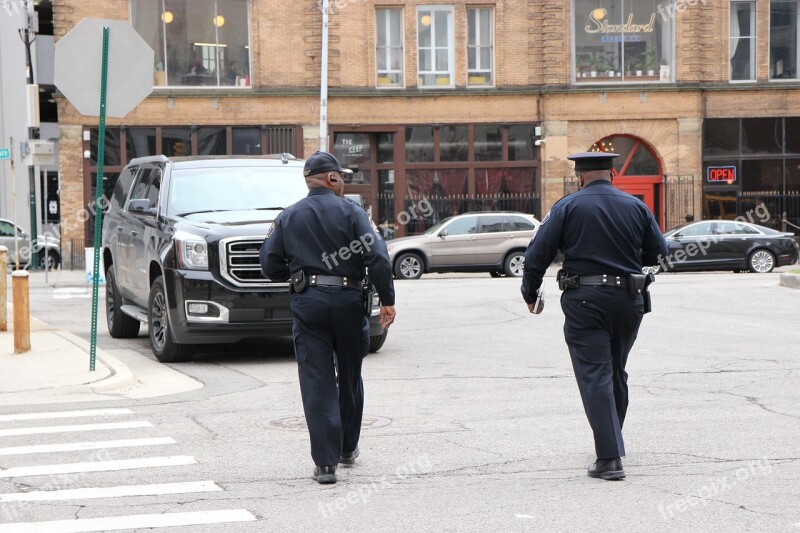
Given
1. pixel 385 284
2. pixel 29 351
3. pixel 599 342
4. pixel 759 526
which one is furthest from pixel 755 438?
pixel 29 351

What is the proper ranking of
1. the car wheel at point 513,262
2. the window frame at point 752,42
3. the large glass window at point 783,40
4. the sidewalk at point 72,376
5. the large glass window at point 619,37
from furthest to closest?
the large glass window at point 783,40 < the window frame at point 752,42 < the large glass window at point 619,37 < the car wheel at point 513,262 < the sidewalk at point 72,376

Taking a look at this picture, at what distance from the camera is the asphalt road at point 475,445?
600cm

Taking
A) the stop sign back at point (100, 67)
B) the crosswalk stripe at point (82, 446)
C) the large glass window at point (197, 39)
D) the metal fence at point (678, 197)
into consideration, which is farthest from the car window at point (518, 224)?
the crosswalk stripe at point (82, 446)

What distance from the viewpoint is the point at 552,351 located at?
1303 cm

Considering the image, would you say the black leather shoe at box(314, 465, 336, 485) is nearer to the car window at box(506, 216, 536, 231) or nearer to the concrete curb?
the concrete curb

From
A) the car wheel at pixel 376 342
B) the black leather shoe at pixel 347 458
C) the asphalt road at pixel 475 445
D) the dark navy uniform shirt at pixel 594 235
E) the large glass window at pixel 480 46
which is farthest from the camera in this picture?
the large glass window at pixel 480 46

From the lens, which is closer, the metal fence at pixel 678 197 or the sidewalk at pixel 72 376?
the sidewalk at pixel 72 376

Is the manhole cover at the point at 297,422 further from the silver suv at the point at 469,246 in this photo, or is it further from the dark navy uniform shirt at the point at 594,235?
the silver suv at the point at 469,246

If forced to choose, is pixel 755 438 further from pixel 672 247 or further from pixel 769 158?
pixel 769 158

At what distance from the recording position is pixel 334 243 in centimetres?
686

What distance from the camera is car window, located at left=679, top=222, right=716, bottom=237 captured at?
2972cm

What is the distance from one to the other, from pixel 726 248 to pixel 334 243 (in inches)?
954

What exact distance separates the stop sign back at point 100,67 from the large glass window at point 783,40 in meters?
28.6

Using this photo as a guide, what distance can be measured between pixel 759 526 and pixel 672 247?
2444 cm
